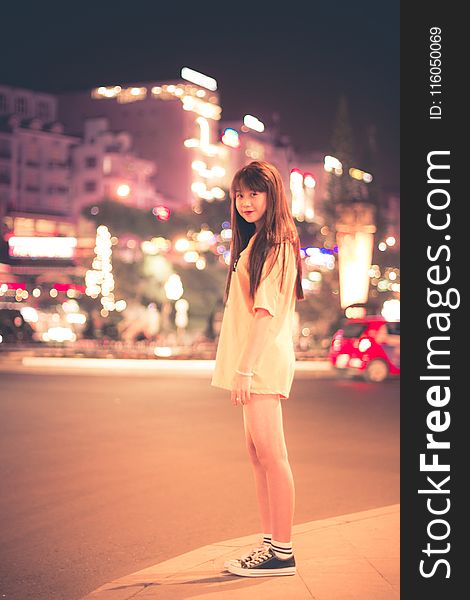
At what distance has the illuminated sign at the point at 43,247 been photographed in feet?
217

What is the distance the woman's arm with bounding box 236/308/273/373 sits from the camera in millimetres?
4281

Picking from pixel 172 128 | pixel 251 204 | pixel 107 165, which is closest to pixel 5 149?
pixel 107 165

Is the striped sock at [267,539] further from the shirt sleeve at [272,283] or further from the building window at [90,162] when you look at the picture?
the building window at [90,162]

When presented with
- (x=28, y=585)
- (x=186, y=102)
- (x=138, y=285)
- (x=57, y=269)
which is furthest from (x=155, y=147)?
(x=28, y=585)

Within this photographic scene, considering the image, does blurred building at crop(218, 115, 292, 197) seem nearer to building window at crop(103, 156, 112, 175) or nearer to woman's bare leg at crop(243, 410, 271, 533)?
building window at crop(103, 156, 112, 175)

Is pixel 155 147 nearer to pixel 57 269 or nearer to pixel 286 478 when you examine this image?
pixel 57 269

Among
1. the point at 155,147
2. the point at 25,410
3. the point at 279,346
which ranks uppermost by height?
the point at 155,147

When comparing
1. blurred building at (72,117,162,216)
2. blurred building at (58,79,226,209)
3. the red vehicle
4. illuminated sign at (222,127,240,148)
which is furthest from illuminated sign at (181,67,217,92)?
the red vehicle

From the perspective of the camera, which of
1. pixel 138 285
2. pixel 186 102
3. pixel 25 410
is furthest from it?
pixel 186 102

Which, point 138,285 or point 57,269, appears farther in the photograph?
point 57,269

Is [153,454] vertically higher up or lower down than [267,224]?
lower down

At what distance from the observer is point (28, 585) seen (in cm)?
470

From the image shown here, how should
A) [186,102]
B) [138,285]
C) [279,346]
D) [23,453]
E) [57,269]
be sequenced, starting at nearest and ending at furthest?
[279,346] → [23,453] → [138,285] → [57,269] → [186,102]

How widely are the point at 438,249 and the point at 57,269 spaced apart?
2545 inches
